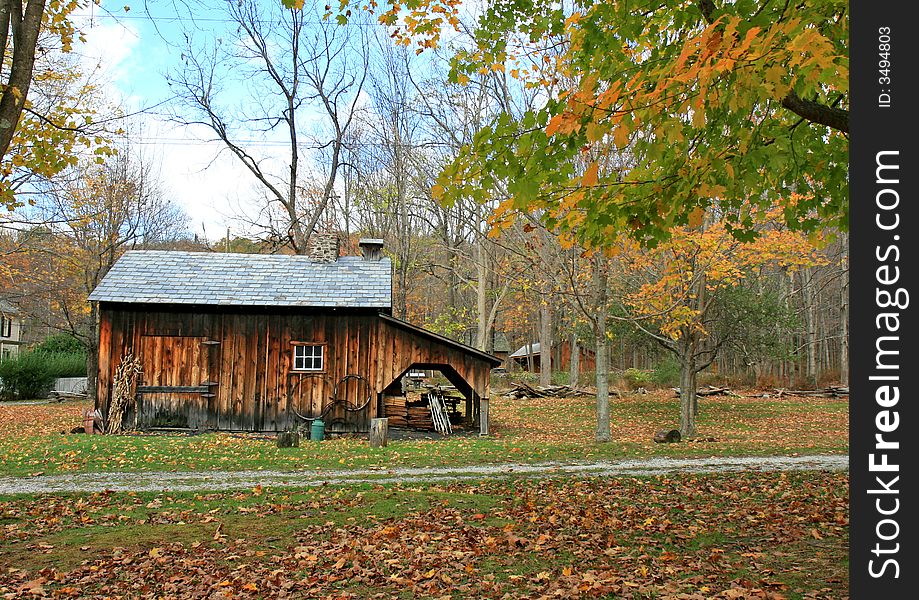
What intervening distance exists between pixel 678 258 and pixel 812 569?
12706 millimetres

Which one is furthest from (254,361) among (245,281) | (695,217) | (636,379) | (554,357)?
(554,357)

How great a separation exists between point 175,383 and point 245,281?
3.44 meters

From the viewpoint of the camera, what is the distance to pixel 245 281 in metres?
20.9

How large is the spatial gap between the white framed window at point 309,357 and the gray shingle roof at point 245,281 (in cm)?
134

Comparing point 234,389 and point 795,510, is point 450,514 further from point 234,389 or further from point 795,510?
point 234,389

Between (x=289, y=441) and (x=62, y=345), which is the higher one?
(x=62, y=345)

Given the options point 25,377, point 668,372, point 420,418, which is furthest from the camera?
point 25,377

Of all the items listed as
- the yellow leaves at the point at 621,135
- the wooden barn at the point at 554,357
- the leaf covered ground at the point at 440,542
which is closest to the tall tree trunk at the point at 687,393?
the leaf covered ground at the point at 440,542

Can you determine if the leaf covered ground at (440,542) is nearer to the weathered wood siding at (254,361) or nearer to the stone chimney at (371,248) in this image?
the weathered wood siding at (254,361)

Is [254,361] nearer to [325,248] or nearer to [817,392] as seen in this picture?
[325,248]

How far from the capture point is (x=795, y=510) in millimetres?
8164

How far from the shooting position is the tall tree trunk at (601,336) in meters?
16.4

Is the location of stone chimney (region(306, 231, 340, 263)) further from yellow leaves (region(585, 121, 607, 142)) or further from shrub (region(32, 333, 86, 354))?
shrub (region(32, 333, 86, 354))

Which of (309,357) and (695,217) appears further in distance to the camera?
(309,357)
